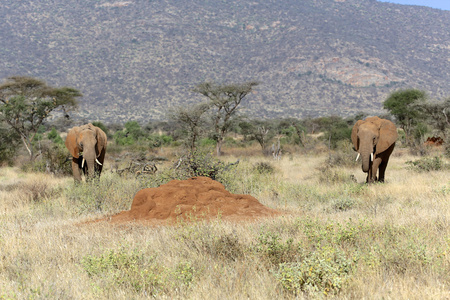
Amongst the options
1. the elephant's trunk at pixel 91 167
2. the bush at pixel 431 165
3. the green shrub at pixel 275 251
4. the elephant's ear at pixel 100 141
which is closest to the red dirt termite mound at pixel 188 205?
the green shrub at pixel 275 251

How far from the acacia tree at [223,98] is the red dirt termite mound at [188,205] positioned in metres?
22.7

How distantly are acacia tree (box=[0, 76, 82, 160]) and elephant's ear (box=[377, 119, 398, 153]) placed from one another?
62.9 ft

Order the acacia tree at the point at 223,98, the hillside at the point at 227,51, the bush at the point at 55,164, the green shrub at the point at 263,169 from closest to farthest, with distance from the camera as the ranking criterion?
the green shrub at the point at 263,169
the bush at the point at 55,164
the acacia tree at the point at 223,98
the hillside at the point at 227,51

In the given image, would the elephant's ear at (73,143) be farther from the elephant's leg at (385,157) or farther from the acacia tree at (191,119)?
the acacia tree at (191,119)

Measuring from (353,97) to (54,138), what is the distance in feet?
243

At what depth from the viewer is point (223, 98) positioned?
3288 centimetres

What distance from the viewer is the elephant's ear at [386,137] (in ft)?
36.9

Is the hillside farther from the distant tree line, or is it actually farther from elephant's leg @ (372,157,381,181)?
elephant's leg @ (372,157,381,181)

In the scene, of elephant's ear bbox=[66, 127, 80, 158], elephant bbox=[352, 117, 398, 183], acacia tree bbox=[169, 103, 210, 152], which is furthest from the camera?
acacia tree bbox=[169, 103, 210, 152]

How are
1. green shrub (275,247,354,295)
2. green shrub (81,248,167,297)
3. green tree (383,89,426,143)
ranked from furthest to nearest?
green tree (383,89,426,143) → green shrub (81,248,167,297) → green shrub (275,247,354,295)

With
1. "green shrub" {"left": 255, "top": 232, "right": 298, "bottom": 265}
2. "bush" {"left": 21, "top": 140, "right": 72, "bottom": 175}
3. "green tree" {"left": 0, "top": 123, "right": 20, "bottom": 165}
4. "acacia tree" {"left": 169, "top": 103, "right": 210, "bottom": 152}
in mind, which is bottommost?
"green tree" {"left": 0, "top": 123, "right": 20, "bottom": 165}

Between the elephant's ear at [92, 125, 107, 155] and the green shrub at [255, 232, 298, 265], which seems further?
the elephant's ear at [92, 125, 107, 155]

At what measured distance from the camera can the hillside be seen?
81875mm

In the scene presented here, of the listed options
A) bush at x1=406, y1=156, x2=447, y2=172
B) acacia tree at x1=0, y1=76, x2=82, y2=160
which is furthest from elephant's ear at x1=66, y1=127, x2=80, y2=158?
bush at x1=406, y1=156, x2=447, y2=172
